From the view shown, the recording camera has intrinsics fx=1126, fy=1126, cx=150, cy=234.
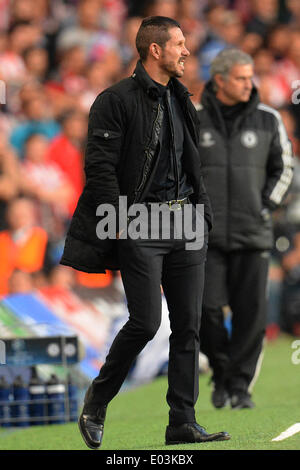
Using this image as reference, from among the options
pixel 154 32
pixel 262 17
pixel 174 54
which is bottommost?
pixel 174 54

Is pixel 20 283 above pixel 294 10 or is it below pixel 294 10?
below

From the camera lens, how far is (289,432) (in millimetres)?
6191

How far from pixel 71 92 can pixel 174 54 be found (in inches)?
303

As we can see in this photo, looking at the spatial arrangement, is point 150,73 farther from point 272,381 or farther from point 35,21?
point 35,21

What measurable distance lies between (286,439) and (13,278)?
579 centimetres

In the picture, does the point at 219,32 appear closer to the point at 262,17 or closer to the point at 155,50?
the point at 262,17

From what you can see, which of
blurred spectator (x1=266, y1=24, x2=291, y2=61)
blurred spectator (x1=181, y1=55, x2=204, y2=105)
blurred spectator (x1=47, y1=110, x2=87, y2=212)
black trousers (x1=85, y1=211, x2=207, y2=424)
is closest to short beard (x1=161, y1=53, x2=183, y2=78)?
black trousers (x1=85, y1=211, x2=207, y2=424)

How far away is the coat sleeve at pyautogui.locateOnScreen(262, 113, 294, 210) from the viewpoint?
27.0 ft

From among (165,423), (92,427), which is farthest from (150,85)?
(165,423)

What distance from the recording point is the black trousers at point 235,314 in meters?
8.22

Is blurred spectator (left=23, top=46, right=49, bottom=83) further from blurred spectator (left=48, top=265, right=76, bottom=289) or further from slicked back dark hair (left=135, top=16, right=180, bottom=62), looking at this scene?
slicked back dark hair (left=135, top=16, right=180, bottom=62)

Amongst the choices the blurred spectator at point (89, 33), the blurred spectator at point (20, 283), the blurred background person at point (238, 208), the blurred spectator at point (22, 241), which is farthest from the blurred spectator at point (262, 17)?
the blurred background person at point (238, 208)

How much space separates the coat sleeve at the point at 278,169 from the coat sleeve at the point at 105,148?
262 cm

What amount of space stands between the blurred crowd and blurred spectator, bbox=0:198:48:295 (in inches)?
0.4
